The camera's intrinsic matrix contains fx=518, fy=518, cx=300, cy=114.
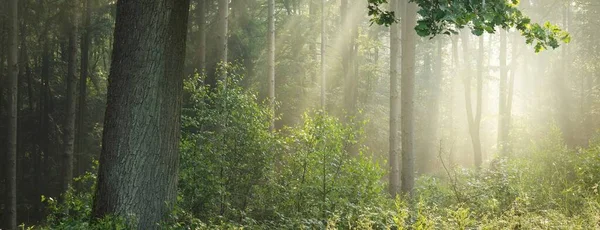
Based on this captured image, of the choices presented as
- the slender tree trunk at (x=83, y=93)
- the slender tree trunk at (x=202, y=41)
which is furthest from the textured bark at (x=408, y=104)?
the slender tree trunk at (x=83, y=93)

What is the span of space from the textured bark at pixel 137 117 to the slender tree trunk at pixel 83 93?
12134mm

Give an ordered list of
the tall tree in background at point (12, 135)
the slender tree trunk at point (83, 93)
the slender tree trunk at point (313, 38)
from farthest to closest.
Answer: the slender tree trunk at point (313, 38) → the slender tree trunk at point (83, 93) → the tall tree in background at point (12, 135)

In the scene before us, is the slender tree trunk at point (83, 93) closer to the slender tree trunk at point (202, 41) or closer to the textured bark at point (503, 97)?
the slender tree trunk at point (202, 41)

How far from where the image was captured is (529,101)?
3284 cm

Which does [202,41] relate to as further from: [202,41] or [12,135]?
[12,135]

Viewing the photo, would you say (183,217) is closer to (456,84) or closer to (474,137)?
(474,137)

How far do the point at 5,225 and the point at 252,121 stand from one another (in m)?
10.5

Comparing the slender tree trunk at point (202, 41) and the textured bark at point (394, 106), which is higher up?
the slender tree trunk at point (202, 41)

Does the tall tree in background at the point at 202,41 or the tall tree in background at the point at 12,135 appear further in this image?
the tall tree in background at the point at 202,41

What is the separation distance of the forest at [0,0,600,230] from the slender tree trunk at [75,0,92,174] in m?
0.06

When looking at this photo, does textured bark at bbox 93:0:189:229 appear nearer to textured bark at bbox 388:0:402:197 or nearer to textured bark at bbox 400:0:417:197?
textured bark at bbox 400:0:417:197

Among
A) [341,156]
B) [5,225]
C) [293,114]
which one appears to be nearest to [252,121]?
[341,156]

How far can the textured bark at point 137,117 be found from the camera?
6.46 m

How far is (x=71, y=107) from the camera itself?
16.0 metres
